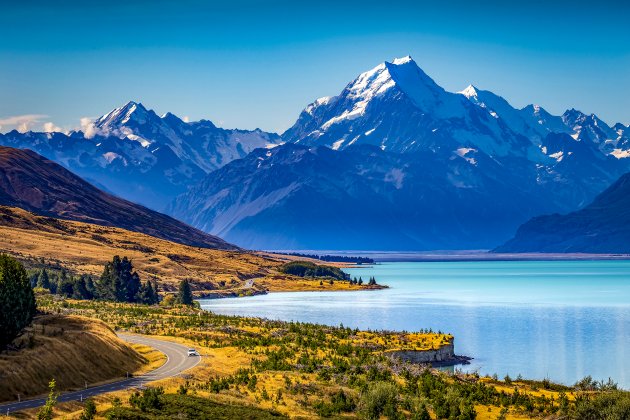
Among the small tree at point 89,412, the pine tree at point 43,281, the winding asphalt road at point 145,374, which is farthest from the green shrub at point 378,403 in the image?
the pine tree at point 43,281

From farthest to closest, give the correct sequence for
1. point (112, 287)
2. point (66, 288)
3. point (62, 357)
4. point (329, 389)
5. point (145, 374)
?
point (112, 287)
point (66, 288)
point (145, 374)
point (329, 389)
point (62, 357)

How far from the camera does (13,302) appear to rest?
248 feet

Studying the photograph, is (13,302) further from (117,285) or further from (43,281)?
(43,281)

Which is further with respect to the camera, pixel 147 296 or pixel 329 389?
pixel 147 296

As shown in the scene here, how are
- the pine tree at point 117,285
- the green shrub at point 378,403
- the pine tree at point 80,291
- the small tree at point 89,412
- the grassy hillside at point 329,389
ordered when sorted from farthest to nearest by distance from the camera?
the pine tree at point 117,285 → the pine tree at point 80,291 → the green shrub at point 378,403 → the grassy hillside at point 329,389 → the small tree at point 89,412

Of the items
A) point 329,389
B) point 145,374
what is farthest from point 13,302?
point 329,389

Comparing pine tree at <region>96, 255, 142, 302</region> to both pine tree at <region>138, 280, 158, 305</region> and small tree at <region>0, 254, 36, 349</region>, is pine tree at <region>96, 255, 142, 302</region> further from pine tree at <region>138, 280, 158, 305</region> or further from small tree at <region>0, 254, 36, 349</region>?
small tree at <region>0, 254, 36, 349</region>

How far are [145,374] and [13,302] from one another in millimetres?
12556

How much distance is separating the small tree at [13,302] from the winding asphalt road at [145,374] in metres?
7.80

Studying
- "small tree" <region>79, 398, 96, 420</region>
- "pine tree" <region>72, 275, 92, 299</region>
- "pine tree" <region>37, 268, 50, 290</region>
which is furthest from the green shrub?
"pine tree" <region>37, 268, 50, 290</region>

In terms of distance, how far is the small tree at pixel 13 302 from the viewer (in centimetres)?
7425

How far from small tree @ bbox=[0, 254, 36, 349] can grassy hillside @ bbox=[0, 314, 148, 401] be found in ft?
3.95

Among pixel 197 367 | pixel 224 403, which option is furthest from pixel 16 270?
pixel 224 403

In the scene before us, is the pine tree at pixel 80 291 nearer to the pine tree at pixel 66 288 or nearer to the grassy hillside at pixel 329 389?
the pine tree at pixel 66 288
